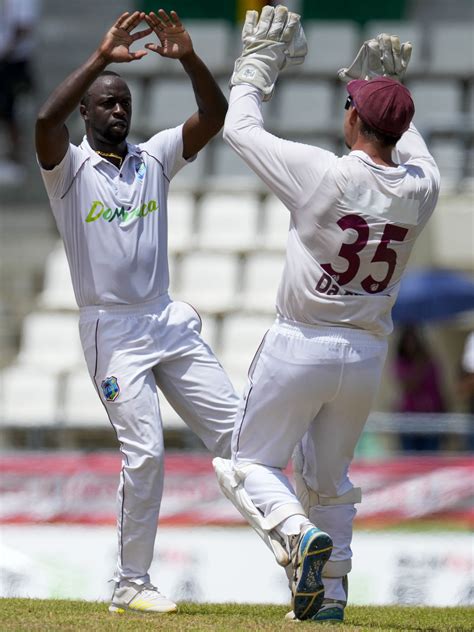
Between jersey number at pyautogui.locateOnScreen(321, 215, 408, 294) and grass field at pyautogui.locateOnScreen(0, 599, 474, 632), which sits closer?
grass field at pyautogui.locateOnScreen(0, 599, 474, 632)

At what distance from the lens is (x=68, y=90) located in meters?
5.94

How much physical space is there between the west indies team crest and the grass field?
93 cm

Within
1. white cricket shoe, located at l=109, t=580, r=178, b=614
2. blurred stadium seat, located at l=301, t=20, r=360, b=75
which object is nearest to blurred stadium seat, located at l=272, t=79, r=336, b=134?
blurred stadium seat, located at l=301, t=20, r=360, b=75

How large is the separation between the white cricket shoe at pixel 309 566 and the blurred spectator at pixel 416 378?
696cm

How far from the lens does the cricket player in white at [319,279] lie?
18.2ft

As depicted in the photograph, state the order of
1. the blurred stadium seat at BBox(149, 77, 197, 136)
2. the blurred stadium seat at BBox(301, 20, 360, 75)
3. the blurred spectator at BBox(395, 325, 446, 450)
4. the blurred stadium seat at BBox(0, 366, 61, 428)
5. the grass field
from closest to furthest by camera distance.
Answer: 1. the grass field
2. the blurred spectator at BBox(395, 325, 446, 450)
3. the blurred stadium seat at BBox(0, 366, 61, 428)
4. the blurred stadium seat at BBox(149, 77, 197, 136)
5. the blurred stadium seat at BBox(301, 20, 360, 75)

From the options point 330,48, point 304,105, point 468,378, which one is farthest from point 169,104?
point 468,378

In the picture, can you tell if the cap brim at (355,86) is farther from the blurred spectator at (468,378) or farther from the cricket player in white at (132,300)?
the blurred spectator at (468,378)

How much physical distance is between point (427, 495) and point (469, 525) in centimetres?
37

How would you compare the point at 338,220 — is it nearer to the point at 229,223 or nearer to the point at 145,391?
the point at 145,391

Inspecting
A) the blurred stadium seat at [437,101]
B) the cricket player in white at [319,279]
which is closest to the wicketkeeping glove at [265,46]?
the cricket player in white at [319,279]

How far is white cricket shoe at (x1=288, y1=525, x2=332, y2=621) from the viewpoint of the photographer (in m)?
5.30

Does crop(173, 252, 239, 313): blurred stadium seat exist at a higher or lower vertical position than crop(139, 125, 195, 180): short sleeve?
lower

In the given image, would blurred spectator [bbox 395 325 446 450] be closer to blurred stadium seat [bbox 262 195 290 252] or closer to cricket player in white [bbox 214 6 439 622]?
blurred stadium seat [bbox 262 195 290 252]
